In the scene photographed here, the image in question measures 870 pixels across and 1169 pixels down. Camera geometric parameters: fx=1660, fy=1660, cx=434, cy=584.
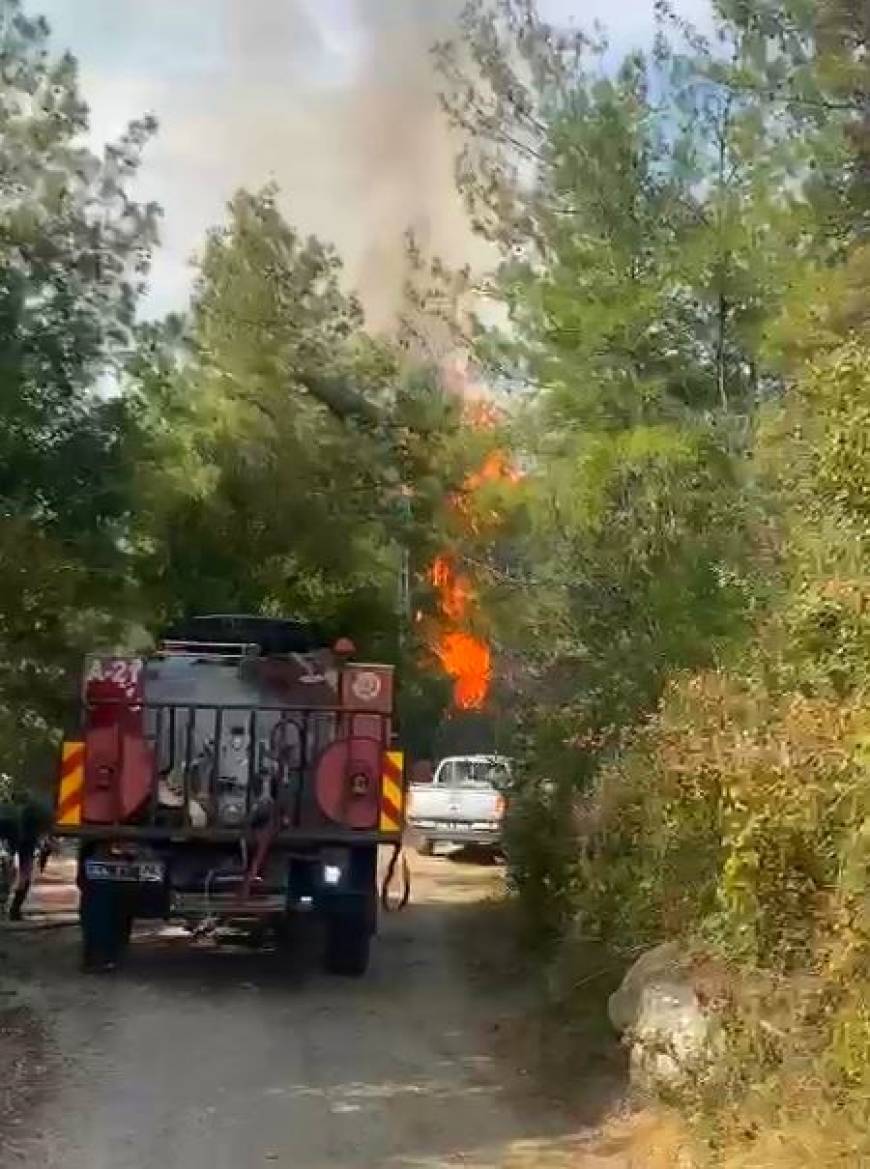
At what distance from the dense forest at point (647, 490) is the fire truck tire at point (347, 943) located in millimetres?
1239

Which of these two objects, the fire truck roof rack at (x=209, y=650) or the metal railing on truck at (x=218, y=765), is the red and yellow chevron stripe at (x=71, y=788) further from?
the fire truck roof rack at (x=209, y=650)

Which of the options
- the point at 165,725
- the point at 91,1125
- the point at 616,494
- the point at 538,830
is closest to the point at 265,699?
the point at 165,725

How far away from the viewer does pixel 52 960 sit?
12398 mm

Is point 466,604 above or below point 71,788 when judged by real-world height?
above

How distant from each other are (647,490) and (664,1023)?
15.5 ft

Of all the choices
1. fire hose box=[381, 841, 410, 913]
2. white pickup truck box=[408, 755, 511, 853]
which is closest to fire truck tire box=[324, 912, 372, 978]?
fire hose box=[381, 841, 410, 913]

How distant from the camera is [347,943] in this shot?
12008 millimetres

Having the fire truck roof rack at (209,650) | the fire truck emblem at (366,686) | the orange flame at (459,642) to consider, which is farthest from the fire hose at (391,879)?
the orange flame at (459,642)

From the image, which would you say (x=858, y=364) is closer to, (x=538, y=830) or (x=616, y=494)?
(x=616, y=494)

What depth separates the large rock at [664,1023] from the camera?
287 inches

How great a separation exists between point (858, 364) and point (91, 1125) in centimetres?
490

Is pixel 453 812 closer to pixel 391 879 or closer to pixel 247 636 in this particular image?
pixel 391 879

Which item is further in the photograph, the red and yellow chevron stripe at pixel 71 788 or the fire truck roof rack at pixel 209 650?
the fire truck roof rack at pixel 209 650

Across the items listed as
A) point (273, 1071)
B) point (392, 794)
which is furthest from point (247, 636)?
point (273, 1071)
